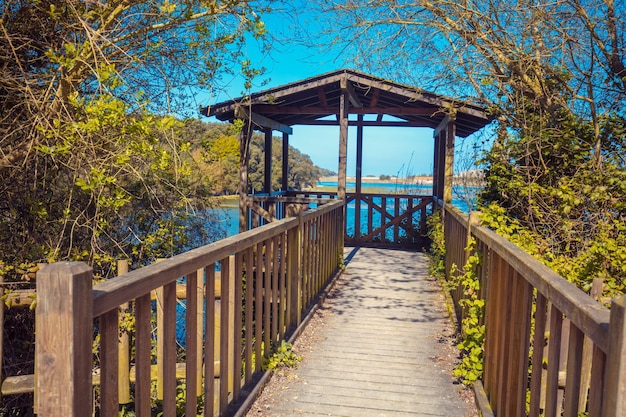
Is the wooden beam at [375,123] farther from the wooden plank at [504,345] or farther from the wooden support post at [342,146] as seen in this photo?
the wooden plank at [504,345]

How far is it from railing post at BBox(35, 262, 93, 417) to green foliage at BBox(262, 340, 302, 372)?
223 cm

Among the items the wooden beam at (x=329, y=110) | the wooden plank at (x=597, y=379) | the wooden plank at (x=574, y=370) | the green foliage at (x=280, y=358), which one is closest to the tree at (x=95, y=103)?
the green foliage at (x=280, y=358)

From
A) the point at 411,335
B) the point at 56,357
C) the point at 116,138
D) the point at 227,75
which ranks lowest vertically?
the point at 411,335

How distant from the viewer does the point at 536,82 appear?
567 cm

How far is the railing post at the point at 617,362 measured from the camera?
1111 millimetres

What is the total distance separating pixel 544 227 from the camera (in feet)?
16.2

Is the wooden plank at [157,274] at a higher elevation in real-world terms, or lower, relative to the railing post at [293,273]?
higher

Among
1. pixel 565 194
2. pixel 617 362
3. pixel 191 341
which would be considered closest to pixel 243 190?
pixel 565 194

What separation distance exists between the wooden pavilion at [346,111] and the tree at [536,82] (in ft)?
3.37

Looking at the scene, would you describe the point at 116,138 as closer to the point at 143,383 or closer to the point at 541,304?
the point at 143,383

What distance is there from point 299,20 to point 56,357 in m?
4.33

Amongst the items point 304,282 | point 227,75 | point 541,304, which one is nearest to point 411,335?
point 304,282

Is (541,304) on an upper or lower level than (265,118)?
lower

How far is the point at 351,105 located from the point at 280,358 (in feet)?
23.5
